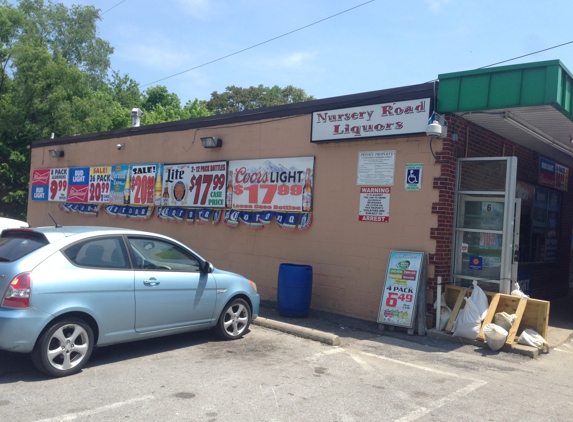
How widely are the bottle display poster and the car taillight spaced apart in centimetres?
555

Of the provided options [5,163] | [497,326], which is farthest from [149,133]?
[5,163]

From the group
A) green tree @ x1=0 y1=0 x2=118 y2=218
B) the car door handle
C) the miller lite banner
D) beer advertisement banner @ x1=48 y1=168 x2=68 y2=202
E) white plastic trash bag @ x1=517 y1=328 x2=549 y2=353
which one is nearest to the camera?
the car door handle

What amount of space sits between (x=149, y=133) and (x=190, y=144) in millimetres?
1853

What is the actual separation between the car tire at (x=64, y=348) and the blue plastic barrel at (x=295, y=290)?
4.17 meters

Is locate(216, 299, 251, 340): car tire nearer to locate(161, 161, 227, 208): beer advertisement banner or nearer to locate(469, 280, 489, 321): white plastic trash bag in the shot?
locate(469, 280, 489, 321): white plastic trash bag

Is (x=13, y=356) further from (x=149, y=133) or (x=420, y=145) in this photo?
(x=149, y=133)

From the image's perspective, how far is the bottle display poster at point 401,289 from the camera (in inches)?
344

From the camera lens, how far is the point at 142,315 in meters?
6.52

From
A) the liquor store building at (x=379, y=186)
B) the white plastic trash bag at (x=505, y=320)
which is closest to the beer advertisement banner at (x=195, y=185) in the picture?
the liquor store building at (x=379, y=186)

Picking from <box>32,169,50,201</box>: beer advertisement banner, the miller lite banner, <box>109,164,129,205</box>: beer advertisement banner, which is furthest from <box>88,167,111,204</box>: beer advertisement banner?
the miller lite banner

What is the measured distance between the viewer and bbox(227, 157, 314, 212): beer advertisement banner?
421 inches

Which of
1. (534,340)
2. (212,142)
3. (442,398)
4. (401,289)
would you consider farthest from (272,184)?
(442,398)

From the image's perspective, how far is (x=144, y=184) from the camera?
Answer: 569 inches

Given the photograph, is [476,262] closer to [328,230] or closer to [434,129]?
[434,129]
